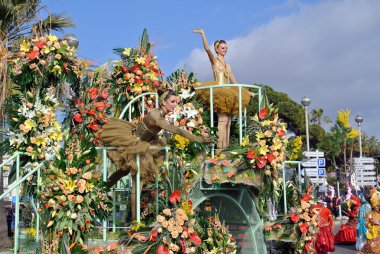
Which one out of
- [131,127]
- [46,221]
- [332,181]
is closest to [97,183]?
[46,221]

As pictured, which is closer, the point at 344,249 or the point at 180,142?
the point at 180,142

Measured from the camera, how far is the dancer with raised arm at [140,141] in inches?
256

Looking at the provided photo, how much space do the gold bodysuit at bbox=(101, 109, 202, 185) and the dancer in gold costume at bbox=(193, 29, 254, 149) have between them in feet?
5.57

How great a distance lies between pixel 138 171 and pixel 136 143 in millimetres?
414

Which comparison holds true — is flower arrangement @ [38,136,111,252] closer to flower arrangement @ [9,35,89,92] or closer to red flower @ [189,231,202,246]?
red flower @ [189,231,202,246]

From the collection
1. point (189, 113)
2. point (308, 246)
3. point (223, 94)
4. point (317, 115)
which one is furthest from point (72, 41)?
point (317, 115)

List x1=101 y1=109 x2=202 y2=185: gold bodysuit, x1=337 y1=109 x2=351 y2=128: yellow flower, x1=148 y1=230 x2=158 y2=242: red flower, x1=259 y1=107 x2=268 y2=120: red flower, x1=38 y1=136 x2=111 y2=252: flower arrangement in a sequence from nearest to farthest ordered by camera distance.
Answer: x1=38 y1=136 x2=111 y2=252: flower arrangement, x1=148 y1=230 x2=158 y2=242: red flower, x1=101 y1=109 x2=202 y2=185: gold bodysuit, x1=259 y1=107 x2=268 y2=120: red flower, x1=337 y1=109 x2=351 y2=128: yellow flower

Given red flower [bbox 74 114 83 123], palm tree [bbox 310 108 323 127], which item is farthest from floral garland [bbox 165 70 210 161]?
palm tree [bbox 310 108 323 127]

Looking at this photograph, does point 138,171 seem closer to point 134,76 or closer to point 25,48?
point 25,48

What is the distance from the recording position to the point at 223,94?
8.23m

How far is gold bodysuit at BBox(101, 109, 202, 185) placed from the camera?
6.50 m

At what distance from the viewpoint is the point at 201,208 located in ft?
27.2

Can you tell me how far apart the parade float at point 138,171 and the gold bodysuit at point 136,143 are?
121mm

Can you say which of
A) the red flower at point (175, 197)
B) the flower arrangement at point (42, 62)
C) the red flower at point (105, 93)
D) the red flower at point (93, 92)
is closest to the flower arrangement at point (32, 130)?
the flower arrangement at point (42, 62)
